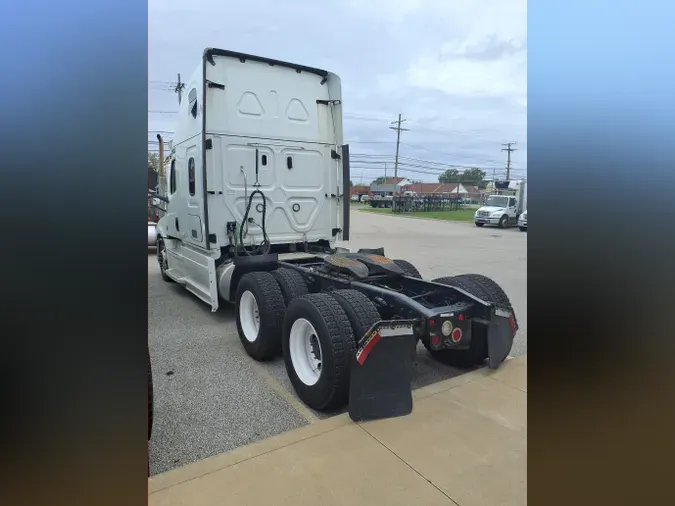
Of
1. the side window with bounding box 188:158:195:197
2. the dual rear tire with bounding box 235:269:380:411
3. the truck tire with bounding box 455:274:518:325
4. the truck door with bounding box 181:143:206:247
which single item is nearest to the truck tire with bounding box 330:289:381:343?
the dual rear tire with bounding box 235:269:380:411

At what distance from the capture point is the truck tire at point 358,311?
3.55 m

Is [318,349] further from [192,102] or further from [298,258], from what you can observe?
[192,102]

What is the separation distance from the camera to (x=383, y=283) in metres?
4.89

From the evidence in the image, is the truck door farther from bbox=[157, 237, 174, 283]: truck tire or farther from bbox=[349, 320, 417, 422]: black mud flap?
bbox=[349, 320, 417, 422]: black mud flap

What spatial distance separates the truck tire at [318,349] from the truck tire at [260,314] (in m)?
0.59

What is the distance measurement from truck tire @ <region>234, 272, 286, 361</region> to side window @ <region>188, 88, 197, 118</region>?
8.72ft

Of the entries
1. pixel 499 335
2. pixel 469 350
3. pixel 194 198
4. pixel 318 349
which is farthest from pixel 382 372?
pixel 194 198

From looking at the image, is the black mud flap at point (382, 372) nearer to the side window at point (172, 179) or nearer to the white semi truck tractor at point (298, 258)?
the white semi truck tractor at point (298, 258)

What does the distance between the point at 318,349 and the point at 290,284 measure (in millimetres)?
1175

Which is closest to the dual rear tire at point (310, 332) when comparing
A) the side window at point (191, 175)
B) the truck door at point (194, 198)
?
the truck door at point (194, 198)
